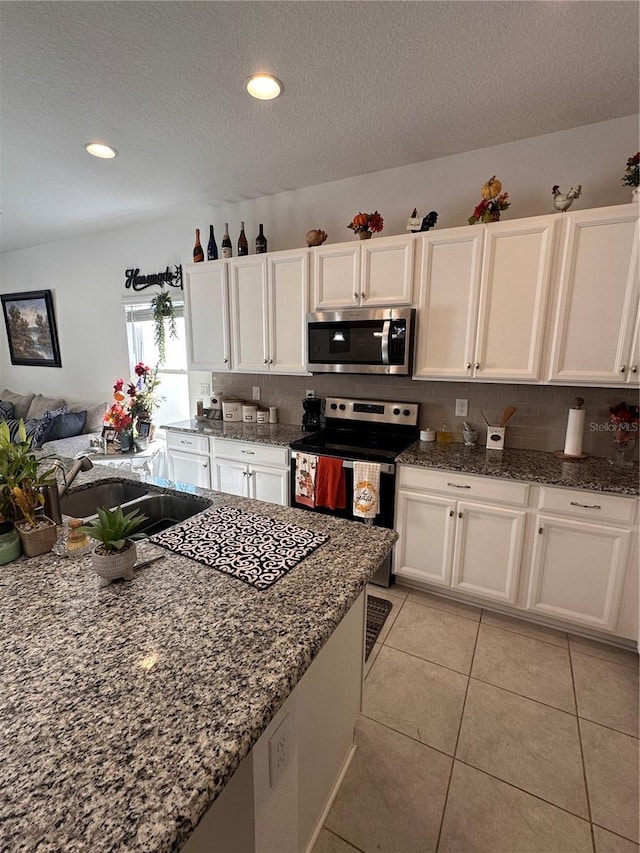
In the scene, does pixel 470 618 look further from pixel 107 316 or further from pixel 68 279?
pixel 68 279

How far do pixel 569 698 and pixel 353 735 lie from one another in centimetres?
106

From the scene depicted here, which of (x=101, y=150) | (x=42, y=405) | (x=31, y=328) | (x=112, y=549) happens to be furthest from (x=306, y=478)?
(x=31, y=328)

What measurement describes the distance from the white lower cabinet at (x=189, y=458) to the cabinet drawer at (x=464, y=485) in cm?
164

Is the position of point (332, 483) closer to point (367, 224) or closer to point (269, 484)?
point (269, 484)

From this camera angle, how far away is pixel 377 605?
2457 mm

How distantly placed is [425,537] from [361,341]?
132cm

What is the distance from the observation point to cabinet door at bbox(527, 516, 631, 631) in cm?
199

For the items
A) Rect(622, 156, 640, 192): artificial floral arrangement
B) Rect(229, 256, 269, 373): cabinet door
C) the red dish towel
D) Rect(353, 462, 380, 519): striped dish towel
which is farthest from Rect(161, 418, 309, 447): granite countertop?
Rect(622, 156, 640, 192): artificial floral arrangement

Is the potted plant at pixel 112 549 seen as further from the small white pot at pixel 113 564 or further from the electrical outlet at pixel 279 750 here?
the electrical outlet at pixel 279 750

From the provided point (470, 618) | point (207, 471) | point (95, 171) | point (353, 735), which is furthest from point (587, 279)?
point (95, 171)

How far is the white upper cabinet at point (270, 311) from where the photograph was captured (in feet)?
9.30

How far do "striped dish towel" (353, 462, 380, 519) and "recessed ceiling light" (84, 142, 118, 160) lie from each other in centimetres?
250

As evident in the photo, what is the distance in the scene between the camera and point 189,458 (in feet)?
10.8

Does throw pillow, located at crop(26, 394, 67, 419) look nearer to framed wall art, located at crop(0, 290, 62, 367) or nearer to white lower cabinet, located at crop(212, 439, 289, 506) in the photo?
framed wall art, located at crop(0, 290, 62, 367)
